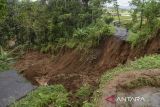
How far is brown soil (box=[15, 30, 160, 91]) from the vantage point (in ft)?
46.7

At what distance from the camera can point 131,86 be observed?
10.5 m

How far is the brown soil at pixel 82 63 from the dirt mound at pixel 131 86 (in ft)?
7.31

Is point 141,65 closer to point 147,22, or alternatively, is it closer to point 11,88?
point 147,22

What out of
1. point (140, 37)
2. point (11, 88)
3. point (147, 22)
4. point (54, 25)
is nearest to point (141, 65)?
point (140, 37)

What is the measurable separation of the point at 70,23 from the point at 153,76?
11704 millimetres

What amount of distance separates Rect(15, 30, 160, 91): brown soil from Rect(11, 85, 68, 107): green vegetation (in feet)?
2.94

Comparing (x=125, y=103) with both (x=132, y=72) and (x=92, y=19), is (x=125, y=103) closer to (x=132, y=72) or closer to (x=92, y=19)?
(x=132, y=72)

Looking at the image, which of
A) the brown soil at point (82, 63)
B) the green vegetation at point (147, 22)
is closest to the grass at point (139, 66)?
the brown soil at point (82, 63)

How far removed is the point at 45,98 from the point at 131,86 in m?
3.75

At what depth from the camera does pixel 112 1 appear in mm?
21047

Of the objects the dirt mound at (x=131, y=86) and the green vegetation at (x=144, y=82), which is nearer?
the dirt mound at (x=131, y=86)

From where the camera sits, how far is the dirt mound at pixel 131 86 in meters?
10.2

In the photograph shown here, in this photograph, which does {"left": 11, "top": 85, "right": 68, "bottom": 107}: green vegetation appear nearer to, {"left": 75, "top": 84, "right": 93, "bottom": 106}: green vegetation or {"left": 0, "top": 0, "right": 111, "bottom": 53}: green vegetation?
{"left": 75, "top": 84, "right": 93, "bottom": 106}: green vegetation

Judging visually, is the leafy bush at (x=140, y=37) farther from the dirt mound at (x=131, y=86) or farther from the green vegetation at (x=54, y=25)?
the dirt mound at (x=131, y=86)
